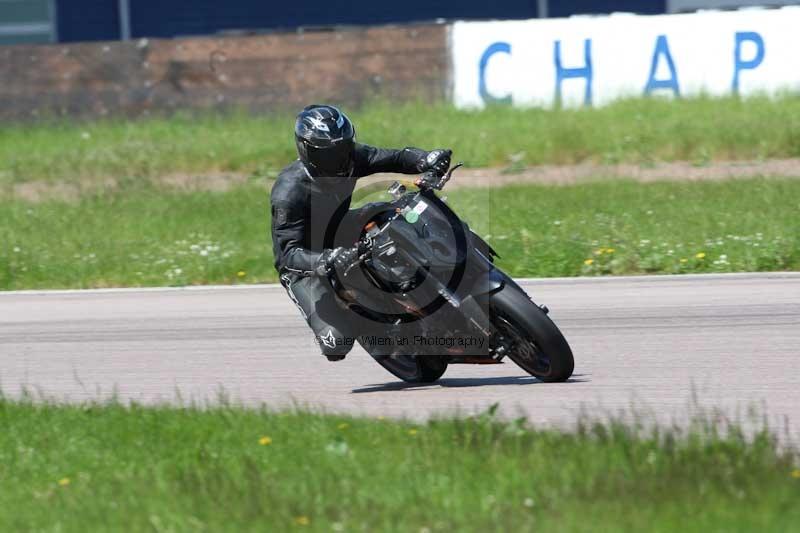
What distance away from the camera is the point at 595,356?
29.8 ft

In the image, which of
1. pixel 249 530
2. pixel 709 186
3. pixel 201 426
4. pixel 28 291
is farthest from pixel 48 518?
pixel 709 186

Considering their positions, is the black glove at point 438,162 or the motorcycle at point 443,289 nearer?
the motorcycle at point 443,289

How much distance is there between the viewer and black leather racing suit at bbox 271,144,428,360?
793 cm

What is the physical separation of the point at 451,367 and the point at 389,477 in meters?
3.26

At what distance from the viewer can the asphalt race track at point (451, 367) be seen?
7703 mm

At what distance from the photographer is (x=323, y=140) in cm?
775

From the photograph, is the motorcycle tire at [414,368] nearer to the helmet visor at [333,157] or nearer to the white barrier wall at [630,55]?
the helmet visor at [333,157]

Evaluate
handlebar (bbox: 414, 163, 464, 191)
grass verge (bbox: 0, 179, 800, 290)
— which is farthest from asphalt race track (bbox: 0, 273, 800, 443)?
handlebar (bbox: 414, 163, 464, 191)

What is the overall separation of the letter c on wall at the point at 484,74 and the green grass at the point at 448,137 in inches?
6.5

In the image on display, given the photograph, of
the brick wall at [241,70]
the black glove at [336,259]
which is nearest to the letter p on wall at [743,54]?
the brick wall at [241,70]

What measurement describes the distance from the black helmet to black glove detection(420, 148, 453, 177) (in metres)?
0.42

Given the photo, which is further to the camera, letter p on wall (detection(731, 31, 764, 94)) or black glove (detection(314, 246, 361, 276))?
letter p on wall (detection(731, 31, 764, 94))

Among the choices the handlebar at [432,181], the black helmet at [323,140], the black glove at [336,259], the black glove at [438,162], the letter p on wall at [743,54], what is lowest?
the letter p on wall at [743,54]

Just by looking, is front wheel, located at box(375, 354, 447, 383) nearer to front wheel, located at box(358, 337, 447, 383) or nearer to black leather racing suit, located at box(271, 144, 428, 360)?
front wheel, located at box(358, 337, 447, 383)
